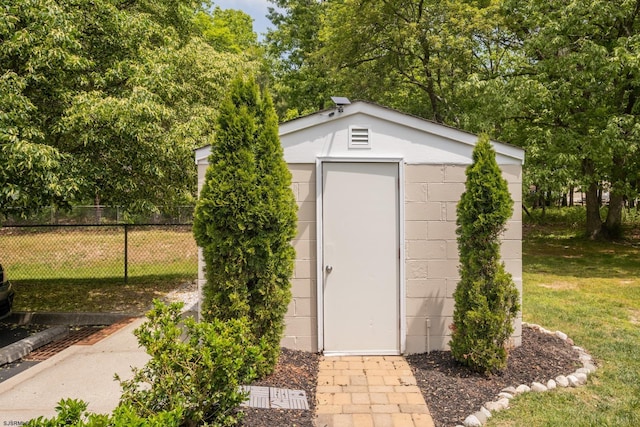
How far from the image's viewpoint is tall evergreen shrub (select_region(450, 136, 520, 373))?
13.3 ft

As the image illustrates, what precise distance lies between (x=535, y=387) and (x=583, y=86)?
9.88 meters

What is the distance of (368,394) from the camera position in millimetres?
3918

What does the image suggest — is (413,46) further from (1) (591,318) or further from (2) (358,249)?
(2) (358,249)

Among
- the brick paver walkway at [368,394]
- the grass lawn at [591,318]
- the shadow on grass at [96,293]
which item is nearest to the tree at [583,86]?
the grass lawn at [591,318]

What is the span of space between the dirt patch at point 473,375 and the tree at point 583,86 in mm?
7190

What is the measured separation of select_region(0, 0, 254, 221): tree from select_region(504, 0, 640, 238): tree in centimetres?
875

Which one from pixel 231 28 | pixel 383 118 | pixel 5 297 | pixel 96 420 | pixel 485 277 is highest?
pixel 231 28

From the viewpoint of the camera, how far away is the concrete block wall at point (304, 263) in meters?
4.79

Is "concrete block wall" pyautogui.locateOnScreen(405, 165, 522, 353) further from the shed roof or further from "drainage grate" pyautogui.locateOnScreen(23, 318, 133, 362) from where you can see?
"drainage grate" pyautogui.locateOnScreen(23, 318, 133, 362)

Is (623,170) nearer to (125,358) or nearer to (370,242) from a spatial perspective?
(370,242)

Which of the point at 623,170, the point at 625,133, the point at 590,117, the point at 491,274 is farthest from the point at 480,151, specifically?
the point at 623,170

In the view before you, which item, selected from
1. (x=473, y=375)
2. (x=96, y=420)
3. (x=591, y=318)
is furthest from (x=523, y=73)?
(x=96, y=420)

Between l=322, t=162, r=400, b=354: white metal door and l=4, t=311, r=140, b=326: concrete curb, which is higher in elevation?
l=322, t=162, r=400, b=354: white metal door

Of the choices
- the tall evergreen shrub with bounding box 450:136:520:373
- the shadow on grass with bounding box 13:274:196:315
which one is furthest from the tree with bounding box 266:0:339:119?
the tall evergreen shrub with bounding box 450:136:520:373
